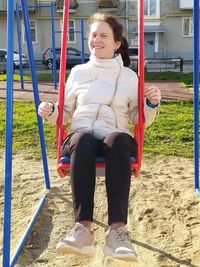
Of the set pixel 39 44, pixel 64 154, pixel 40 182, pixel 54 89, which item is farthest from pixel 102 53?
pixel 39 44

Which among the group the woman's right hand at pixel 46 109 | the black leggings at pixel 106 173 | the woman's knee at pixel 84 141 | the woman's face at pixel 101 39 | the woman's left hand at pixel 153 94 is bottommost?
the black leggings at pixel 106 173

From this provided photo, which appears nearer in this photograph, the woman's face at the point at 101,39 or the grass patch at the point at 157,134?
the woman's face at the point at 101,39

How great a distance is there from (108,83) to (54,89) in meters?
8.02

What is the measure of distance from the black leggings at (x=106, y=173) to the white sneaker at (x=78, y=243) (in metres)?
0.06

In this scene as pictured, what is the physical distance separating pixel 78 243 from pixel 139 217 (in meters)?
1.28

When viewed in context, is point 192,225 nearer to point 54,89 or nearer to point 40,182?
point 40,182

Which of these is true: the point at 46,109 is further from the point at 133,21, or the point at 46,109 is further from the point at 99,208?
the point at 133,21

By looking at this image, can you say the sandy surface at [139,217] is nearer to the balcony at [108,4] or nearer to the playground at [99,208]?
the playground at [99,208]

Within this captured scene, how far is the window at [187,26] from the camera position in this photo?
25453mm

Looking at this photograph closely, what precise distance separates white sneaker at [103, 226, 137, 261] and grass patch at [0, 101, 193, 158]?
8.84ft

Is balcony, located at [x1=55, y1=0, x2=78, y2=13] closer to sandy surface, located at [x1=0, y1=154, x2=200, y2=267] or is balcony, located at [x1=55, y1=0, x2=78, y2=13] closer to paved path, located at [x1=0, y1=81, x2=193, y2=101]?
paved path, located at [x1=0, y1=81, x2=193, y2=101]

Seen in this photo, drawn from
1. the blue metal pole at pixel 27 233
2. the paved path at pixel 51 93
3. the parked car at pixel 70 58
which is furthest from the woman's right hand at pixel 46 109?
the parked car at pixel 70 58

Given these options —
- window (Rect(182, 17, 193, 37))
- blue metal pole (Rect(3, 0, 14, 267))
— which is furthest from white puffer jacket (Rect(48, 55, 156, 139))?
window (Rect(182, 17, 193, 37))

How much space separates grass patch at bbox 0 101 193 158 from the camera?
4.82m
